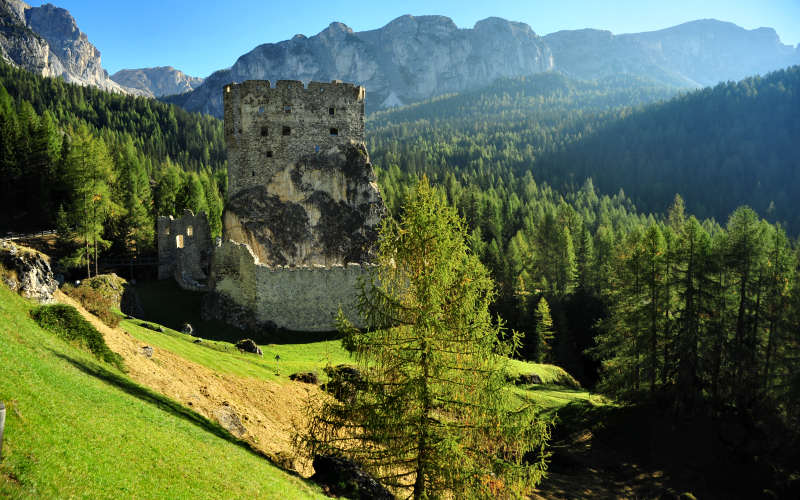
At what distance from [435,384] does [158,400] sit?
26.0ft

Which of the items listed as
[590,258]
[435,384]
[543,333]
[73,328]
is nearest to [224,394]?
[73,328]

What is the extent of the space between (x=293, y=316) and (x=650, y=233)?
82.9 ft

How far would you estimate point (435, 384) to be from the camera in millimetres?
13773

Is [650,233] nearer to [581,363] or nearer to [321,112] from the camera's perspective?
[581,363]

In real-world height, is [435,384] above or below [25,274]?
below

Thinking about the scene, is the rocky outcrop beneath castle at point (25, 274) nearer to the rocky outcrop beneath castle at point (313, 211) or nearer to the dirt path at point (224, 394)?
the dirt path at point (224, 394)

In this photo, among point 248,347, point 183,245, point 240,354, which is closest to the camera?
point 240,354

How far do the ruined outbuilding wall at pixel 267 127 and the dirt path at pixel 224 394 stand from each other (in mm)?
21306

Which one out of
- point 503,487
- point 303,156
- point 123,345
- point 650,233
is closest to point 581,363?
point 650,233

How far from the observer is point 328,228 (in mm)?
39469

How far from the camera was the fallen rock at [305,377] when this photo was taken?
23.4 metres

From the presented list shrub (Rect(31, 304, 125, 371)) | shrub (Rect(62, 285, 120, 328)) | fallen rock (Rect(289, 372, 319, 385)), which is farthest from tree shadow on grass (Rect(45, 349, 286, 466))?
fallen rock (Rect(289, 372, 319, 385))

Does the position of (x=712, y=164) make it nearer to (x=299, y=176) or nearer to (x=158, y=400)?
(x=299, y=176)

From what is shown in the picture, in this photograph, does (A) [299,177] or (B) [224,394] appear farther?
(A) [299,177]
